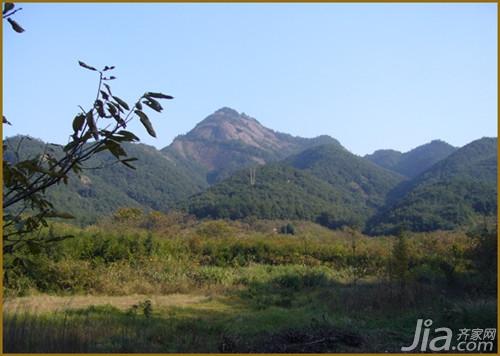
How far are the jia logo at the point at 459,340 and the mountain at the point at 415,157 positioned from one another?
11179cm

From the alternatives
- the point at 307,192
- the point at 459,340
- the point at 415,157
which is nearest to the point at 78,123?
the point at 459,340

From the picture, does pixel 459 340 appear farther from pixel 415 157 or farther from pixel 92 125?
pixel 415 157

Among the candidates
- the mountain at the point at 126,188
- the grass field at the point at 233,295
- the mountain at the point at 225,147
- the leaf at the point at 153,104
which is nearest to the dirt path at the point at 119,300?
the grass field at the point at 233,295

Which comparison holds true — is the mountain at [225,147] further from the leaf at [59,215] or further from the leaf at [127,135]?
the leaf at [127,135]

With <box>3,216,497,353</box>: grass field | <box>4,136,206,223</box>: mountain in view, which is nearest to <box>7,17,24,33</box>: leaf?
<box>3,216,497,353</box>: grass field

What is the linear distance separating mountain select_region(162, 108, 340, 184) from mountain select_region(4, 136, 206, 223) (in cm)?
2320

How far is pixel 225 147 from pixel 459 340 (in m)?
149

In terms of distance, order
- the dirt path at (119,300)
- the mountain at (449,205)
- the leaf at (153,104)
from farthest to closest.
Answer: the mountain at (449,205) < the dirt path at (119,300) < the leaf at (153,104)

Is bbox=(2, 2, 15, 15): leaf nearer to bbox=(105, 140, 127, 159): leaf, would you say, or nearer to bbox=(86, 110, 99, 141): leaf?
bbox=(86, 110, 99, 141): leaf

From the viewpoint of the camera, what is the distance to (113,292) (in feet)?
43.4

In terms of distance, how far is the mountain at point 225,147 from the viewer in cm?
13612

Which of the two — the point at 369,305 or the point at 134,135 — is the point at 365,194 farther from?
the point at 134,135

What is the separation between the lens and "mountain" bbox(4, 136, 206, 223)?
6304 centimetres

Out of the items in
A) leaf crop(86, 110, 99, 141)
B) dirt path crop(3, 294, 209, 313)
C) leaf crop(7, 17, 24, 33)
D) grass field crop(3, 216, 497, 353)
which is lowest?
dirt path crop(3, 294, 209, 313)
